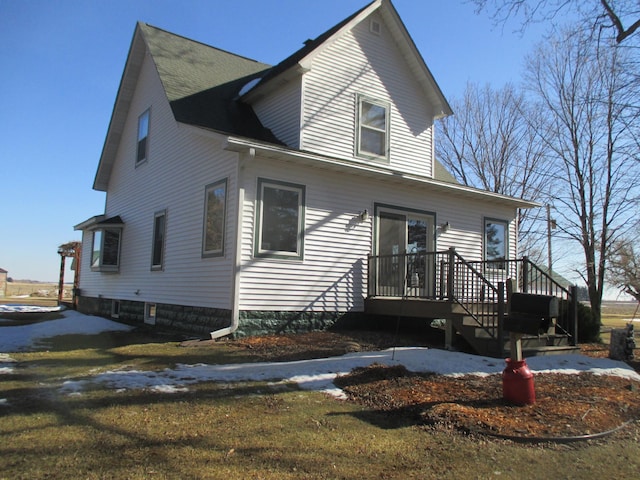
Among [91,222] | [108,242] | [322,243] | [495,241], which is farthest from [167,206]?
[495,241]

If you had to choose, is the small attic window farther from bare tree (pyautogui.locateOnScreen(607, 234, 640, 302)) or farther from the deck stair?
bare tree (pyautogui.locateOnScreen(607, 234, 640, 302))

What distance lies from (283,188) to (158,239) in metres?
4.59

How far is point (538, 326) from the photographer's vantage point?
18.2 ft

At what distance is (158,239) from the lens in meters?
13.1

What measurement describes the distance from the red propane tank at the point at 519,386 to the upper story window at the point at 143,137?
1184 cm

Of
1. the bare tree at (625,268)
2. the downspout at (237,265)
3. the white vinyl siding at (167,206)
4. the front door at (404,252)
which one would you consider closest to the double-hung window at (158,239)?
the white vinyl siding at (167,206)

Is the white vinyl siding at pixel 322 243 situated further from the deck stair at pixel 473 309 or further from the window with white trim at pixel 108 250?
the window with white trim at pixel 108 250

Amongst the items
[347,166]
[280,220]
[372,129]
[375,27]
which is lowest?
[280,220]

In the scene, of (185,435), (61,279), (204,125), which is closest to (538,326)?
(185,435)

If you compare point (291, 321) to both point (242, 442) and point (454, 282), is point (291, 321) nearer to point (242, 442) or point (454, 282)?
point (454, 282)

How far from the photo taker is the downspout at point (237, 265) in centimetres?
933

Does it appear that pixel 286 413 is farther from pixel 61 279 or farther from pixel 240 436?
pixel 61 279

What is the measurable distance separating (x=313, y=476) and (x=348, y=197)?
8166 millimetres

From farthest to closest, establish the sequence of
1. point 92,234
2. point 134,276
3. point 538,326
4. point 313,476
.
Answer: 1. point 92,234
2. point 134,276
3. point 538,326
4. point 313,476
